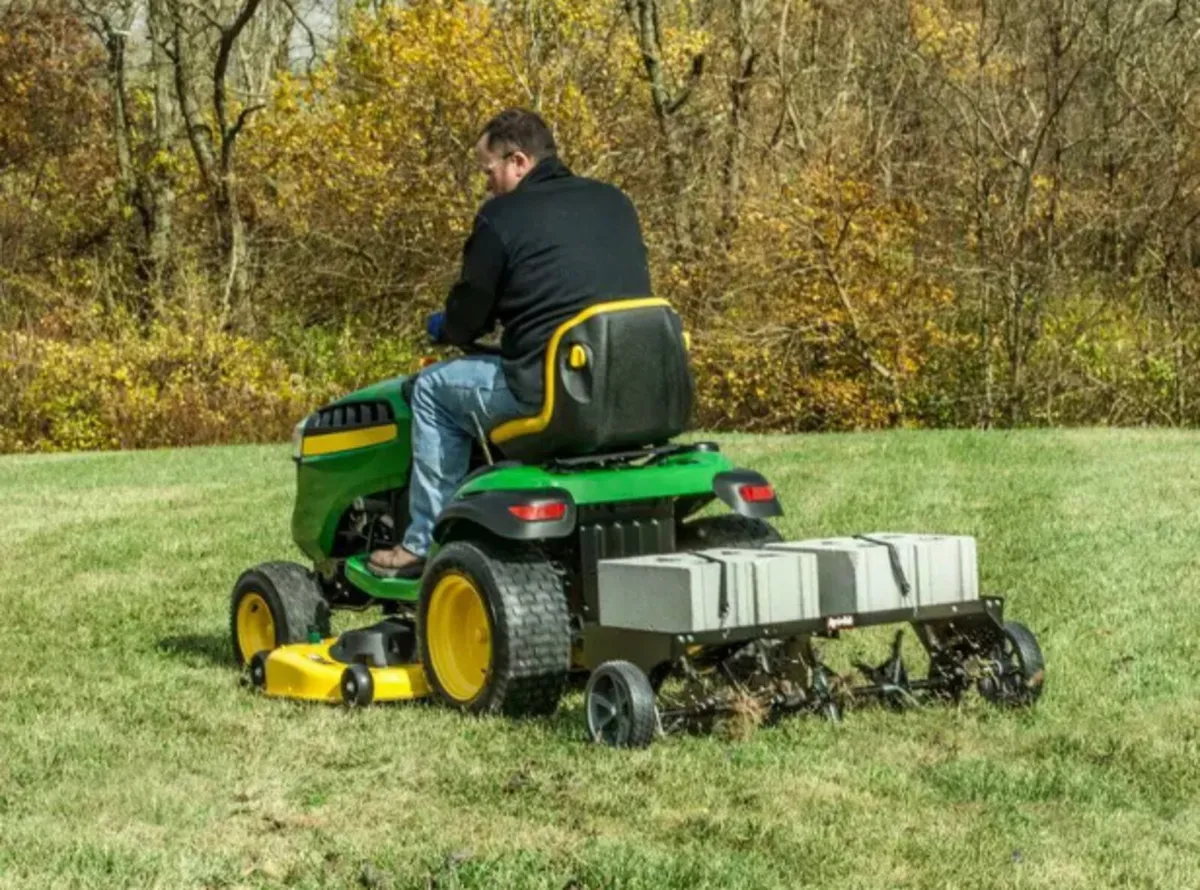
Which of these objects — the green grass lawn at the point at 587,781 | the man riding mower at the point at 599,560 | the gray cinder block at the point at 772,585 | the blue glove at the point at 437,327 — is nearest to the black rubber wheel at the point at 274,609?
the green grass lawn at the point at 587,781

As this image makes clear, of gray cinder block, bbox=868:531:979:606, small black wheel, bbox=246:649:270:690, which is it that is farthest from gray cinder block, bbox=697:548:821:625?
small black wheel, bbox=246:649:270:690

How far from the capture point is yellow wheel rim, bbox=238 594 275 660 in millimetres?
7797

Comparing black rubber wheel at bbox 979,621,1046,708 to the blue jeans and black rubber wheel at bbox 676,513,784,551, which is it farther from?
the blue jeans

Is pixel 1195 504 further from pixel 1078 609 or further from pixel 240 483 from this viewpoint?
pixel 240 483

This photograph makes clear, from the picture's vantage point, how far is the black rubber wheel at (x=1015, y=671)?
638cm

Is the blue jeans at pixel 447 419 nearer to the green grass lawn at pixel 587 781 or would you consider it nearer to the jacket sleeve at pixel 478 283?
the jacket sleeve at pixel 478 283

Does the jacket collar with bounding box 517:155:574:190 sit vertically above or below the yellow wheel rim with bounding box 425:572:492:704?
above

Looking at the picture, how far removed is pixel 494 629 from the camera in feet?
20.5

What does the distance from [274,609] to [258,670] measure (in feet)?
1.28

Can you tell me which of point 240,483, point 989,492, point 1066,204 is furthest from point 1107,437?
point 240,483

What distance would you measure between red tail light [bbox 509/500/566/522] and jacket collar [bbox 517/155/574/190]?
3.62ft

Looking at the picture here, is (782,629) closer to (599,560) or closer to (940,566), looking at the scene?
(940,566)

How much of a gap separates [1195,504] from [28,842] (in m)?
8.66

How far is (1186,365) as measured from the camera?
20594mm
